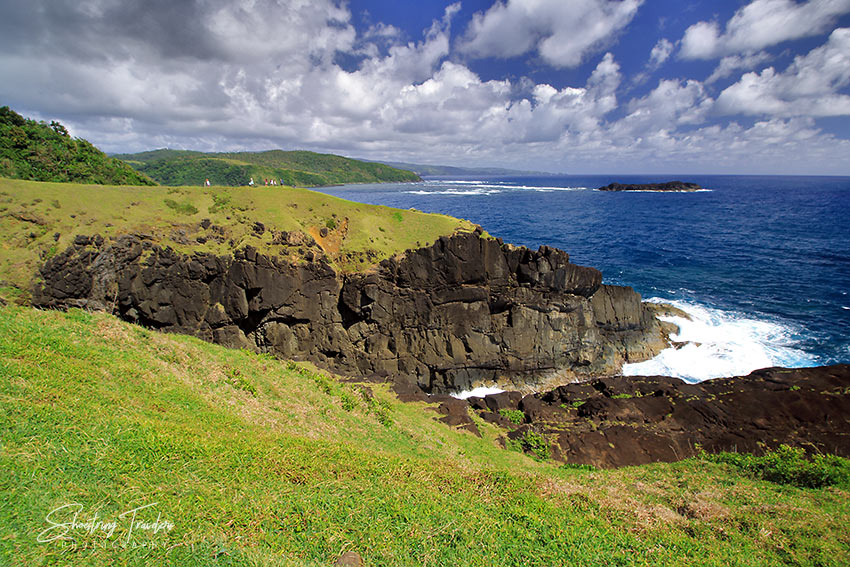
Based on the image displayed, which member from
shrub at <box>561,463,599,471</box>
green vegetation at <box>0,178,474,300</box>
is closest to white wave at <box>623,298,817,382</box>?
shrub at <box>561,463,599,471</box>

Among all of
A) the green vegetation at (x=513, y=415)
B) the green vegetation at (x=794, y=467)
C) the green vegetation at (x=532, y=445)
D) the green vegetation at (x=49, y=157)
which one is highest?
the green vegetation at (x=49, y=157)

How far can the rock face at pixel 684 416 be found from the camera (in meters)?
17.3

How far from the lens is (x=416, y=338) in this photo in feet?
87.7

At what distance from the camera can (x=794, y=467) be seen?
13289 millimetres

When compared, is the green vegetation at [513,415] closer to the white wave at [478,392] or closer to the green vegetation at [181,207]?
the white wave at [478,392]

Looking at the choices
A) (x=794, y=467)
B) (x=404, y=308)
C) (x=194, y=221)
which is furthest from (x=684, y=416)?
(x=194, y=221)

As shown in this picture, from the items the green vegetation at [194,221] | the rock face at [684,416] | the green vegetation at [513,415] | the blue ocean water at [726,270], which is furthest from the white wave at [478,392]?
the blue ocean water at [726,270]

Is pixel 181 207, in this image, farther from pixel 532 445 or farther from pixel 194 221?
pixel 532 445

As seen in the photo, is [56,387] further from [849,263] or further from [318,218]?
[849,263]

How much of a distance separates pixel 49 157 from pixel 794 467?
Result: 185 feet

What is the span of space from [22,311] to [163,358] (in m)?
5.13

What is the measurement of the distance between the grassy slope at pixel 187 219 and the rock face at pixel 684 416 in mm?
14865

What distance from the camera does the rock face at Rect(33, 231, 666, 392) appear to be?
23.9 metres

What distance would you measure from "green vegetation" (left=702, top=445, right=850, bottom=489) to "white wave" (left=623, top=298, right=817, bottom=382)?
13787 millimetres
